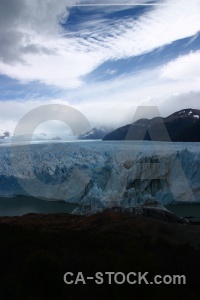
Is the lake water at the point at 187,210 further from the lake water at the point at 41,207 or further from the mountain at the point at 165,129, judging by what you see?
the mountain at the point at 165,129

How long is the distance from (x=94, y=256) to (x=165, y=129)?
2493cm

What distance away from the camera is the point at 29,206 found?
1709 cm

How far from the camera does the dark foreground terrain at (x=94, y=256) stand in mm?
5008

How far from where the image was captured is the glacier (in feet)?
49.5

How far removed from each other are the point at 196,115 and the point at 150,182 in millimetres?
30122

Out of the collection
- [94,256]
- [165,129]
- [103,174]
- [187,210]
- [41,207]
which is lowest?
[94,256]

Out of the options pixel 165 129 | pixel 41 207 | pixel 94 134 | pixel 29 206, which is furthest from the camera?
pixel 94 134

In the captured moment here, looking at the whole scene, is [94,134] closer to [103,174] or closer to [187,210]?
[103,174]

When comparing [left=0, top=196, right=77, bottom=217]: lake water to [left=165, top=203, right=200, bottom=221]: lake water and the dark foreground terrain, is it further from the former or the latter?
[left=165, top=203, right=200, bottom=221]: lake water

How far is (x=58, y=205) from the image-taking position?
17000 mm

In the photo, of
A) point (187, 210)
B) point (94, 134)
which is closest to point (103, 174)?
point (187, 210)

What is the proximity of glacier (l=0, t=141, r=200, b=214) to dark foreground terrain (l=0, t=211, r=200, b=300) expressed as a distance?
10.5 feet

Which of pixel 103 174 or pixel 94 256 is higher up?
pixel 103 174

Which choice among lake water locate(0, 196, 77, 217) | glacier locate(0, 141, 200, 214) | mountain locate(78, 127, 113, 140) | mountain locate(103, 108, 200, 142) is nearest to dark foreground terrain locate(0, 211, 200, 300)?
glacier locate(0, 141, 200, 214)
